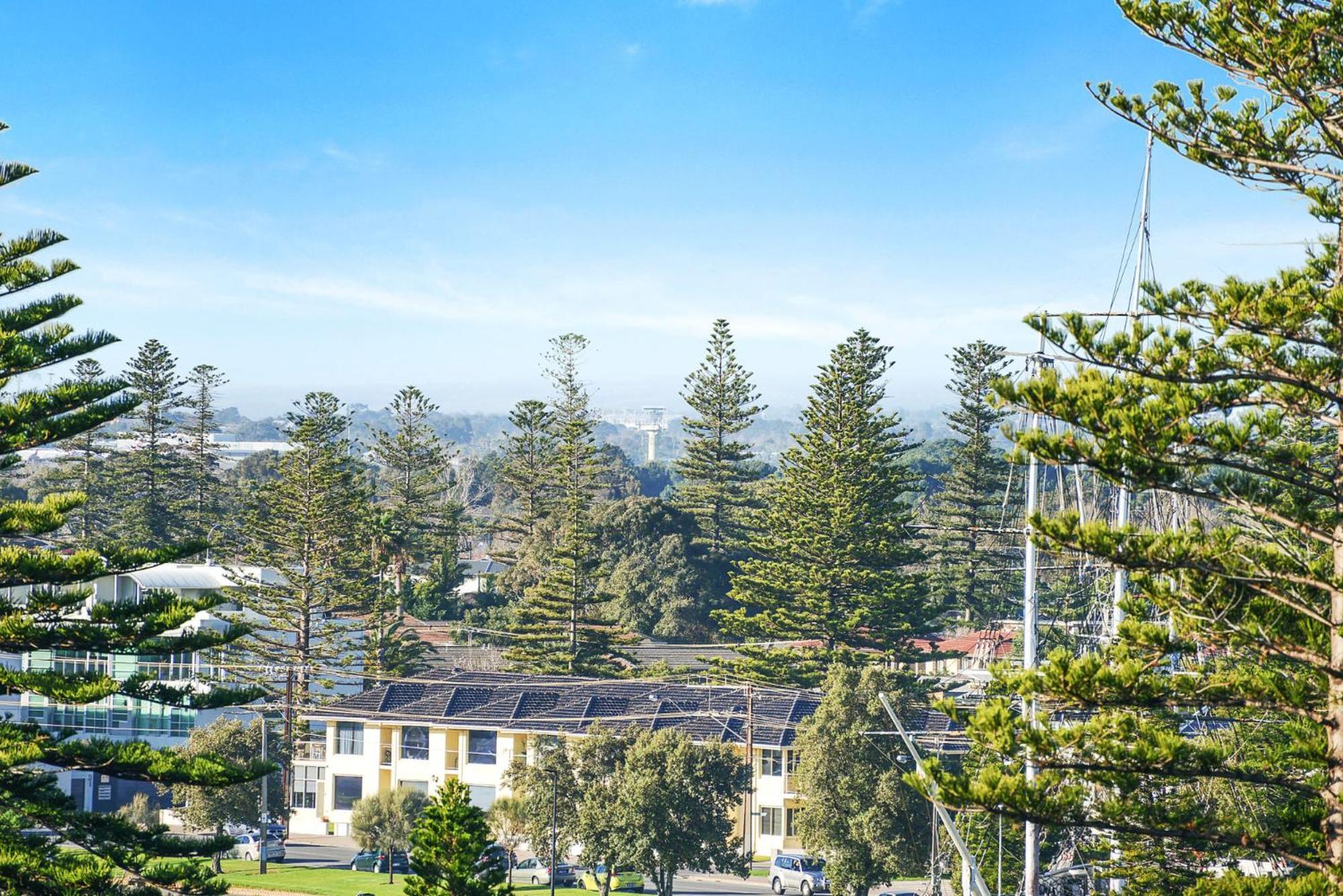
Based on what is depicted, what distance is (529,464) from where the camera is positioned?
62.7 metres

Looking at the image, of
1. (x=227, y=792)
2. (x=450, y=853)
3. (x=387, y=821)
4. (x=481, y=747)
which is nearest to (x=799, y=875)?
(x=387, y=821)

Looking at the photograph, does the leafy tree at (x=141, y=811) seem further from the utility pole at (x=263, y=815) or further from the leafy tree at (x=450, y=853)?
the leafy tree at (x=450, y=853)

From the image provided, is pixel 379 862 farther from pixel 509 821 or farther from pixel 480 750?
pixel 509 821

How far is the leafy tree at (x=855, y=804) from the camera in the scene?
27.7 m

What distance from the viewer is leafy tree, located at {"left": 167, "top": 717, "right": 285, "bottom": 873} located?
1407 inches

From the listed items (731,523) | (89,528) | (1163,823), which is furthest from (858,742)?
(89,528)

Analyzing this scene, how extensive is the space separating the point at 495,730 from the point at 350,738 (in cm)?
475

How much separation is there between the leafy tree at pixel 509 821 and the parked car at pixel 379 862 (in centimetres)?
385

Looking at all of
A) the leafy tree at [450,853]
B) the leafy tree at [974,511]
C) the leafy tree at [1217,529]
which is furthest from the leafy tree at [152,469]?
the leafy tree at [1217,529]

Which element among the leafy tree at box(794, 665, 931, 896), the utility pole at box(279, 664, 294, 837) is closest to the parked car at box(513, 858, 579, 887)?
the leafy tree at box(794, 665, 931, 896)

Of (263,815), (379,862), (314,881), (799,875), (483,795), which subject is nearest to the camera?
(799,875)

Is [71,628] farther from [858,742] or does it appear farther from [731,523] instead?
[731,523]

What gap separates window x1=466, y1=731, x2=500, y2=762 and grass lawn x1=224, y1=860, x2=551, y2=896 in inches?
180

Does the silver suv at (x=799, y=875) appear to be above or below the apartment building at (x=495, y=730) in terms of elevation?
below
